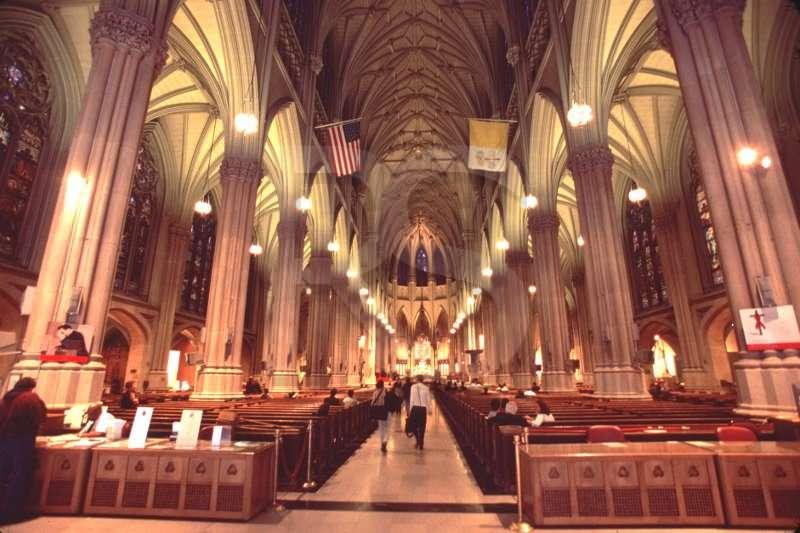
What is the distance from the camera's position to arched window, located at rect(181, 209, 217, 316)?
25609 millimetres

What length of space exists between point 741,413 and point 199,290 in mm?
28071

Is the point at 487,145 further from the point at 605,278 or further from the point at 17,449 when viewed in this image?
the point at 17,449

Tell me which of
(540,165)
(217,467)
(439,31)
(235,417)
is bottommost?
(217,467)

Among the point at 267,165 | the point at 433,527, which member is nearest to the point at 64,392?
the point at 433,527

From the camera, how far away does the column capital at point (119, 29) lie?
7996 millimetres

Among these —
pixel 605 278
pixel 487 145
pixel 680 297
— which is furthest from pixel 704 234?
pixel 487 145

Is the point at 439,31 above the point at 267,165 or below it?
above

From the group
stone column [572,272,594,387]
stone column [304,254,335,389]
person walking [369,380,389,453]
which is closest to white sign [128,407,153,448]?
person walking [369,380,389,453]

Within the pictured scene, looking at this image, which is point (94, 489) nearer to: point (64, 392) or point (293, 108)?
point (64, 392)

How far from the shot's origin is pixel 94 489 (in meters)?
4.53

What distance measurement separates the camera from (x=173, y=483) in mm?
4516

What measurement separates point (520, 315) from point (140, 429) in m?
22.0

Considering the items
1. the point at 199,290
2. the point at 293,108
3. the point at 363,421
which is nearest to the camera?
the point at 363,421

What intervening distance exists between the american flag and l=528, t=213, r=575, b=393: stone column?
917 centimetres
